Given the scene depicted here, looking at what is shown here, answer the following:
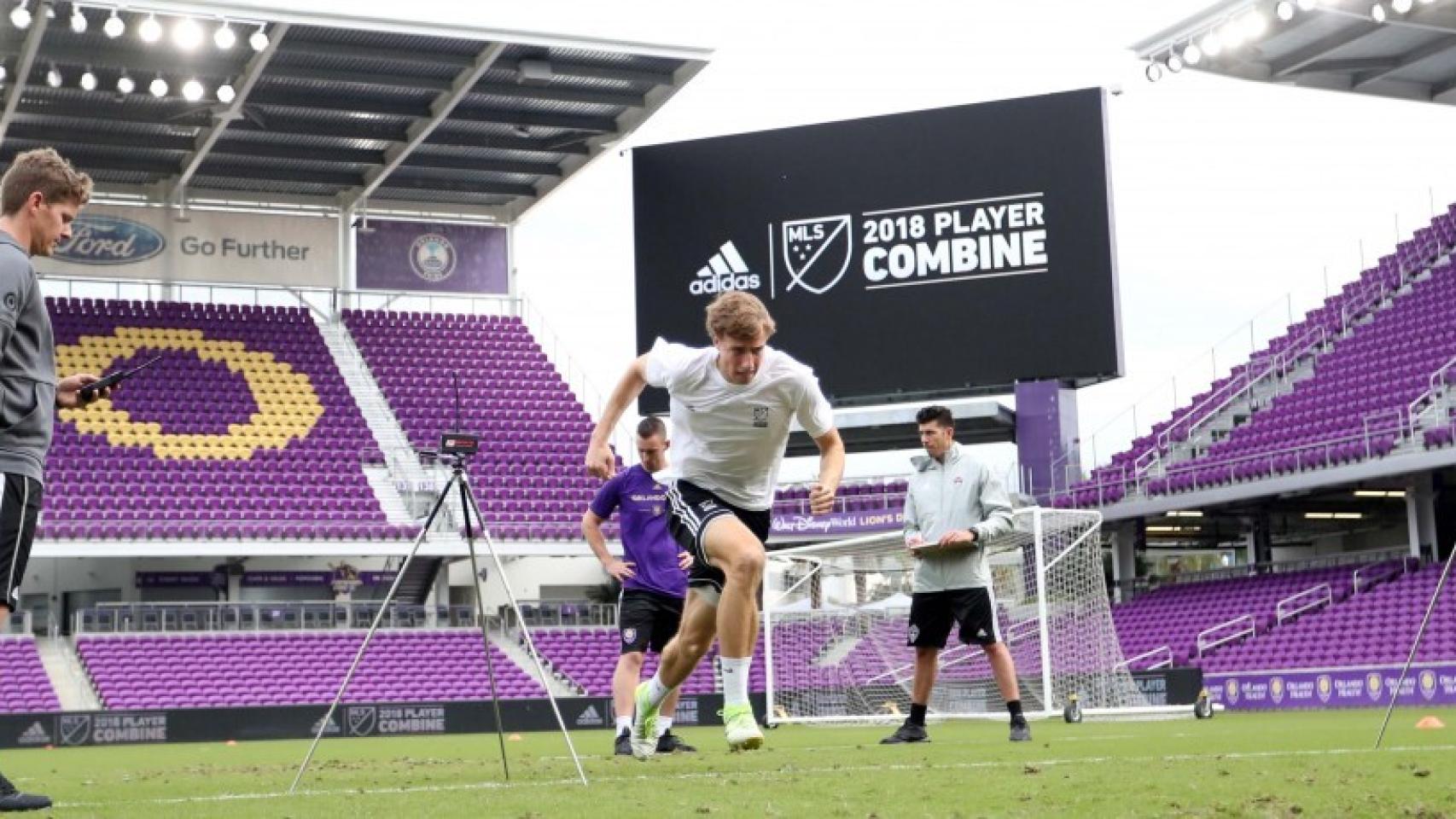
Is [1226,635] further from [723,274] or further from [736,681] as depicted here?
[736,681]

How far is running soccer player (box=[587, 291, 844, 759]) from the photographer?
737 centimetres

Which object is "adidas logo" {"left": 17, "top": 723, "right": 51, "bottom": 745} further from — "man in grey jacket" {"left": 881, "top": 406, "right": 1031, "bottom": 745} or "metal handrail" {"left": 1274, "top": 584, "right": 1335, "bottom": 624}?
"metal handrail" {"left": 1274, "top": 584, "right": 1335, "bottom": 624}

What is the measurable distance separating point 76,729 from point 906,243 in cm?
1784

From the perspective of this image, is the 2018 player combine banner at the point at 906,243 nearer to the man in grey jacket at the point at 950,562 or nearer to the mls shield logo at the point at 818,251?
the mls shield logo at the point at 818,251

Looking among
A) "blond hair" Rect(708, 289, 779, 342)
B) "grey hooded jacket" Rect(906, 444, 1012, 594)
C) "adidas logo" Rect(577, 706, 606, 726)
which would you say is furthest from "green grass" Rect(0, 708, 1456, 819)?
"adidas logo" Rect(577, 706, 606, 726)

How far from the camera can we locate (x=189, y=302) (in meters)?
39.1

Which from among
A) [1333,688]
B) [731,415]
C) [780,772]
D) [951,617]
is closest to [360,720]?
[1333,688]

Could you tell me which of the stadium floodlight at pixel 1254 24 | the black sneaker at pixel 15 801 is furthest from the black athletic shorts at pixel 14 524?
the stadium floodlight at pixel 1254 24

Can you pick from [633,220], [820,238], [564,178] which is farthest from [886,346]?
[564,178]

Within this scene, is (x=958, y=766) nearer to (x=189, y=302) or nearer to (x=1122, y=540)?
(x=1122, y=540)

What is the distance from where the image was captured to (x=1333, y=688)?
2264cm

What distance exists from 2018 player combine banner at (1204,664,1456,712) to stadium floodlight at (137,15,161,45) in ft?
64.6

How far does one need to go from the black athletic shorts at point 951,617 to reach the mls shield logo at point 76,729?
681 inches

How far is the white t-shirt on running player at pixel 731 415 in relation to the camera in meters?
7.61
